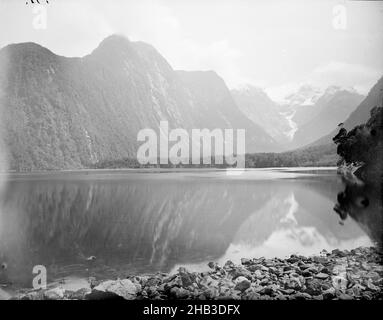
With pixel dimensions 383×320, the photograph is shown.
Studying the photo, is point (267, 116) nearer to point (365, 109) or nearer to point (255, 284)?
point (365, 109)

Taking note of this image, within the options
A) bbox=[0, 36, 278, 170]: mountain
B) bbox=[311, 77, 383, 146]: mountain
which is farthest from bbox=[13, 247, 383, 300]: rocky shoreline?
bbox=[0, 36, 278, 170]: mountain

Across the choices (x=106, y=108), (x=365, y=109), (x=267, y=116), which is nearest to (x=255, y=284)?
(x=365, y=109)

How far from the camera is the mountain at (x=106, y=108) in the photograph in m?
65.8

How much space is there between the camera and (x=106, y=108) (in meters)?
87.5

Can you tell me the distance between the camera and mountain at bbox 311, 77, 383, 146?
1198cm

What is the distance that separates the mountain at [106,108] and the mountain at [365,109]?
69.9 feet

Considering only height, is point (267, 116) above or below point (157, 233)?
below

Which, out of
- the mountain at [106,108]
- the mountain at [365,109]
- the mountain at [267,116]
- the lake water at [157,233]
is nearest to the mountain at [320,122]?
the mountain at [365,109]

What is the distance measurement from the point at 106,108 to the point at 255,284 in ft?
281

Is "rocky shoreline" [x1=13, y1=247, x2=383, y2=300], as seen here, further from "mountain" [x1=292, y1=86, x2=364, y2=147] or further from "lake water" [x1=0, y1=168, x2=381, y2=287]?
"mountain" [x1=292, y1=86, x2=364, y2=147]

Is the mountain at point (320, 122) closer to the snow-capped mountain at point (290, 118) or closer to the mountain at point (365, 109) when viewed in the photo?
the snow-capped mountain at point (290, 118)

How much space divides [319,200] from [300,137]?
7378 centimetres

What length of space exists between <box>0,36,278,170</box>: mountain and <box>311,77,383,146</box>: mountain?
69.9 feet

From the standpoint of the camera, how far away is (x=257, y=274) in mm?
6652
